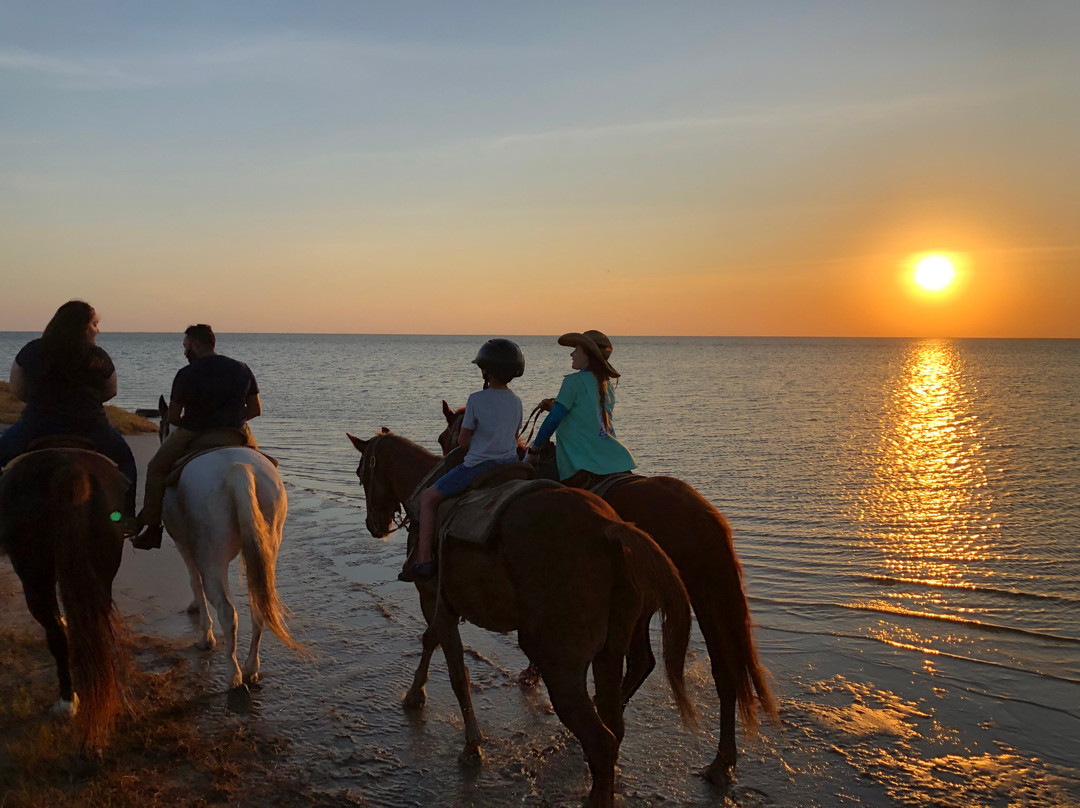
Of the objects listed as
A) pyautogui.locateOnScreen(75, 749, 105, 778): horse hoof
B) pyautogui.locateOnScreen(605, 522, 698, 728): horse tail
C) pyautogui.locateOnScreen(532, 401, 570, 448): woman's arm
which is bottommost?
pyautogui.locateOnScreen(75, 749, 105, 778): horse hoof

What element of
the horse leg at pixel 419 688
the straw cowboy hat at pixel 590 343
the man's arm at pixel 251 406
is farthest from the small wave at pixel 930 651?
the man's arm at pixel 251 406

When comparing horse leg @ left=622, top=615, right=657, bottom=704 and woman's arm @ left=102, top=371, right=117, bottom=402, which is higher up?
woman's arm @ left=102, top=371, right=117, bottom=402

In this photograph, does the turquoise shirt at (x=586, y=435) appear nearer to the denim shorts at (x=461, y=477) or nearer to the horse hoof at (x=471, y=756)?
the denim shorts at (x=461, y=477)

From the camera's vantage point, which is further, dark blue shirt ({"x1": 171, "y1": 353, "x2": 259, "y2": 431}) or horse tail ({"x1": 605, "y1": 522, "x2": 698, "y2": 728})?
dark blue shirt ({"x1": 171, "y1": 353, "x2": 259, "y2": 431})

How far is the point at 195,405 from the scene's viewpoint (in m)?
6.73

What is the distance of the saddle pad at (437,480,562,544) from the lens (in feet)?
15.4

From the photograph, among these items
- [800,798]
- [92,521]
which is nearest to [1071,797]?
[800,798]

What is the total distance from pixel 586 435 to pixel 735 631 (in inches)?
74.7

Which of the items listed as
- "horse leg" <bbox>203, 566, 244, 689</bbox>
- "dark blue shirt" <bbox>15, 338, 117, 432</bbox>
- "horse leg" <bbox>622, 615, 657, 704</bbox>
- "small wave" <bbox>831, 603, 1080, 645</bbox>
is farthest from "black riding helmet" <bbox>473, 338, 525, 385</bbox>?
"small wave" <bbox>831, 603, 1080, 645</bbox>

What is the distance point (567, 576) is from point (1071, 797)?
13.3 ft

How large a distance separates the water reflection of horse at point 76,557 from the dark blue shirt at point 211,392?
1.14 metres

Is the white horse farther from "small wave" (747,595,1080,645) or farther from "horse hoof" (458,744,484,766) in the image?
"small wave" (747,595,1080,645)

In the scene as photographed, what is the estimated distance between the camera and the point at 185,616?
8.30 m

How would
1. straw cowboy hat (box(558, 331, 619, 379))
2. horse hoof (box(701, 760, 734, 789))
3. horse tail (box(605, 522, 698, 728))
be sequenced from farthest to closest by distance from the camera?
1. straw cowboy hat (box(558, 331, 619, 379))
2. horse hoof (box(701, 760, 734, 789))
3. horse tail (box(605, 522, 698, 728))
